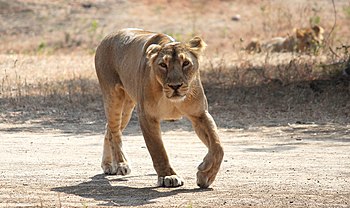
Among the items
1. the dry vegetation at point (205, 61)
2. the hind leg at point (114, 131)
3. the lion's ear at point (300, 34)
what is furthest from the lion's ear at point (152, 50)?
the lion's ear at point (300, 34)

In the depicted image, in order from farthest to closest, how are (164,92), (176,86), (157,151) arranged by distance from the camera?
(157,151), (164,92), (176,86)

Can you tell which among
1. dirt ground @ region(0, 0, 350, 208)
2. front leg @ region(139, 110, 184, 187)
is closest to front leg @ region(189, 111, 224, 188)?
dirt ground @ region(0, 0, 350, 208)

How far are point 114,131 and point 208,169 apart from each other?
1487mm

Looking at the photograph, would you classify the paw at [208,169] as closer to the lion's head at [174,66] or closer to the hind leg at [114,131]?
the lion's head at [174,66]

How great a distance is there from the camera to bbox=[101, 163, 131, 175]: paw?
321 inches

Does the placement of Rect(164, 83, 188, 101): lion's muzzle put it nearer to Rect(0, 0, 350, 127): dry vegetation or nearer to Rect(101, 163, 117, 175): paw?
Rect(101, 163, 117, 175): paw

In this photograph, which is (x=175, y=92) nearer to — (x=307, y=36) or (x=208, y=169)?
(x=208, y=169)

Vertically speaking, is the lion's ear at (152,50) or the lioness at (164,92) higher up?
the lion's ear at (152,50)

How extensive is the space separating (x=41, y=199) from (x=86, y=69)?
8368 millimetres

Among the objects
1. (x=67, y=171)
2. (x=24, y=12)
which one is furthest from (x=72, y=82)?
(x=24, y=12)

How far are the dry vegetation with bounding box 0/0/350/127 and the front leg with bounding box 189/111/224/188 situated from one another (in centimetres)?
417

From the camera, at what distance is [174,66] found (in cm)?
688

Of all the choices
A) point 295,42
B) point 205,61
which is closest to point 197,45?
point 205,61

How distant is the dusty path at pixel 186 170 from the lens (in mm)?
6848
